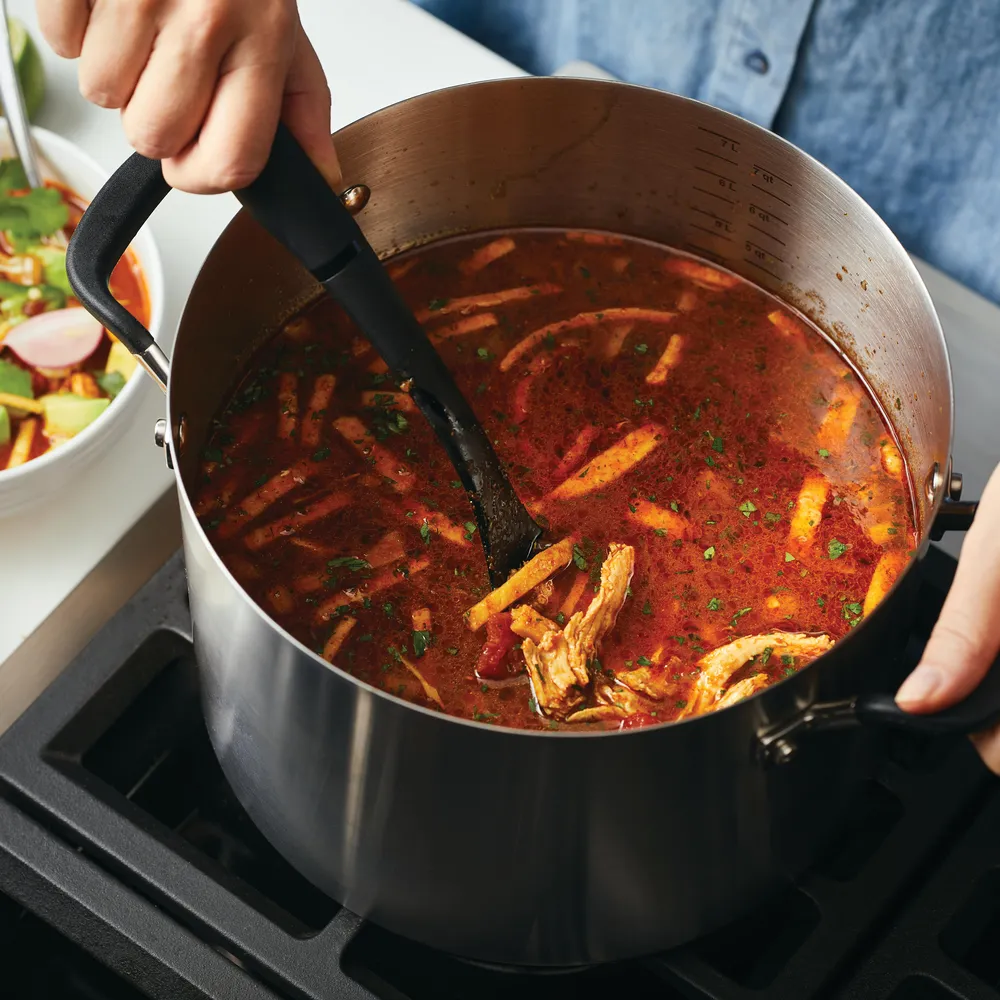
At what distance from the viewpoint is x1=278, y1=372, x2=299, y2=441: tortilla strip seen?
4.23 feet

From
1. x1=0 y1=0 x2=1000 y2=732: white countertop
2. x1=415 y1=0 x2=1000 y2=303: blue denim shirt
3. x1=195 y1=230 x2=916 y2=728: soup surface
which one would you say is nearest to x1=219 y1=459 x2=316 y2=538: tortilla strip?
x1=195 y1=230 x2=916 y2=728: soup surface

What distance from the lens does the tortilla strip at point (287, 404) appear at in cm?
129

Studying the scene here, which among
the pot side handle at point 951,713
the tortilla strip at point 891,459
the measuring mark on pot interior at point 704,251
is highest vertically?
the pot side handle at point 951,713

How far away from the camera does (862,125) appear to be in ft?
5.21

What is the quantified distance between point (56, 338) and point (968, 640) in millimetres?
1038

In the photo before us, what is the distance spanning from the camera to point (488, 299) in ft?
4.64

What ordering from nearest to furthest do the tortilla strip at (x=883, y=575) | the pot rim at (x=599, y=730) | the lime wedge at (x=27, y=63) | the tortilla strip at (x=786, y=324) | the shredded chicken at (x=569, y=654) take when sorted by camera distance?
1. the pot rim at (x=599, y=730)
2. the shredded chicken at (x=569, y=654)
3. the tortilla strip at (x=883, y=575)
4. the tortilla strip at (x=786, y=324)
5. the lime wedge at (x=27, y=63)

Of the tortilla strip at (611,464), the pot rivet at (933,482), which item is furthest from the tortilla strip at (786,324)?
the pot rivet at (933,482)

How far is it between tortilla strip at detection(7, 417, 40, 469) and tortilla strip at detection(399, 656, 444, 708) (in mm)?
512

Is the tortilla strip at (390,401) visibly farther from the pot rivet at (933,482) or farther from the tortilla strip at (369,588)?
the pot rivet at (933,482)

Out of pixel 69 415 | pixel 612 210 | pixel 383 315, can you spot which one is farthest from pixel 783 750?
pixel 69 415

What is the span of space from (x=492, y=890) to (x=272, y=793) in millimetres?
207

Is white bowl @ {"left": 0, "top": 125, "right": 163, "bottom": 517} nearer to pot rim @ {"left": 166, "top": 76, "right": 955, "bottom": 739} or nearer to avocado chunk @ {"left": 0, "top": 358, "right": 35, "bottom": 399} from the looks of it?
avocado chunk @ {"left": 0, "top": 358, "right": 35, "bottom": 399}

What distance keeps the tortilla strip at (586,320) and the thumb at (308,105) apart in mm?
422
